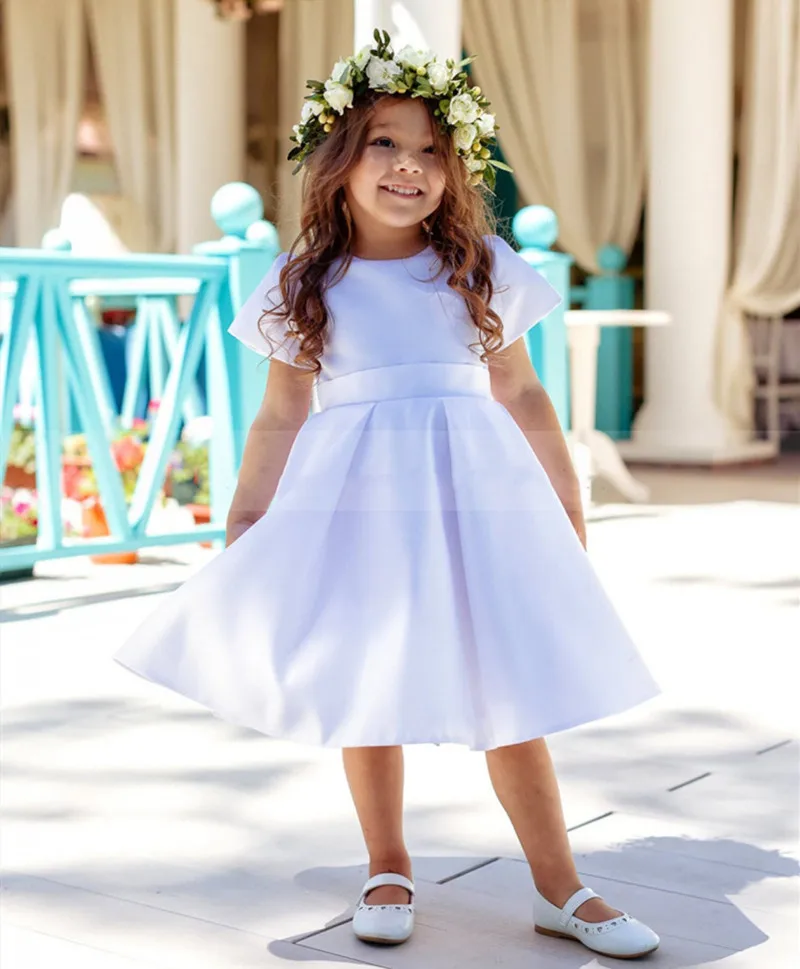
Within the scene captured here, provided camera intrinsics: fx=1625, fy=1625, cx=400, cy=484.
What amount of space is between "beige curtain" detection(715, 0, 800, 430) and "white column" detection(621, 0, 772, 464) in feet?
0.54

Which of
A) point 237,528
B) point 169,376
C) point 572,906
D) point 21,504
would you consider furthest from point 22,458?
point 572,906

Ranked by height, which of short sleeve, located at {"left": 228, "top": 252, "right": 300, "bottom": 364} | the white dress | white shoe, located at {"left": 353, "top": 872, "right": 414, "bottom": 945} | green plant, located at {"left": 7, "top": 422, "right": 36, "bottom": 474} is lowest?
white shoe, located at {"left": 353, "top": 872, "right": 414, "bottom": 945}

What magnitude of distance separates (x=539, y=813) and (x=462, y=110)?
93cm

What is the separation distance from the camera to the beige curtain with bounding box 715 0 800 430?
8.04 m

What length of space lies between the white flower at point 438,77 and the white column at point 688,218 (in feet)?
19.4

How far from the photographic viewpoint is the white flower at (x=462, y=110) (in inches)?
85.8

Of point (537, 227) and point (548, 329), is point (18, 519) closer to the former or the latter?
point (548, 329)

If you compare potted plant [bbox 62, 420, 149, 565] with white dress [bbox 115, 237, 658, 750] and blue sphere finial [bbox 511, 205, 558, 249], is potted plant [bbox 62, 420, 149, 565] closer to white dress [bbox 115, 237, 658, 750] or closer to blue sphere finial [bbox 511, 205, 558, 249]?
blue sphere finial [bbox 511, 205, 558, 249]

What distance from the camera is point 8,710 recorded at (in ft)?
10.8

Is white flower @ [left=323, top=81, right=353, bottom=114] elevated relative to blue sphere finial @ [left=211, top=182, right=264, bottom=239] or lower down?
elevated

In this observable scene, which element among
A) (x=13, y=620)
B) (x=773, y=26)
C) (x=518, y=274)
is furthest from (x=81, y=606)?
(x=773, y=26)

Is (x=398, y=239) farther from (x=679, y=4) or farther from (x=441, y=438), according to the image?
(x=679, y=4)

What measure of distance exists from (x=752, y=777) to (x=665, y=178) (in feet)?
18.4

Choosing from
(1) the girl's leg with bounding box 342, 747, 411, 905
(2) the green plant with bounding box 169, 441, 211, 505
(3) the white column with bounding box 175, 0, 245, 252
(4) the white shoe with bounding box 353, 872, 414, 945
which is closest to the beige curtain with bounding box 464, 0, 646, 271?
(3) the white column with bounding box 175, 0, 245, 252
